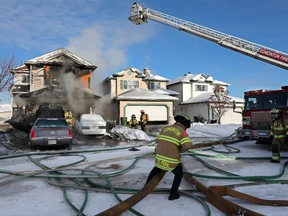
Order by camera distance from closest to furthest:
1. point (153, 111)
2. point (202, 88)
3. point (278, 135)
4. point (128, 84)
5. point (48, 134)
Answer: point (278, 135) → point (48, 134) → point (153, 111) → point (128, 84) → point (202, 88)

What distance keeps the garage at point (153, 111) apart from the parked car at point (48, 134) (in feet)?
52.9

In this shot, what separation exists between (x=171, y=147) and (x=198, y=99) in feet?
96.1

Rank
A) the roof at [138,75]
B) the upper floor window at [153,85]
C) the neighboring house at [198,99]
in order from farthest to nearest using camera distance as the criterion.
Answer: the upper floor window at [153,85], the neighboring house at [198,99], the roof at [138,75]

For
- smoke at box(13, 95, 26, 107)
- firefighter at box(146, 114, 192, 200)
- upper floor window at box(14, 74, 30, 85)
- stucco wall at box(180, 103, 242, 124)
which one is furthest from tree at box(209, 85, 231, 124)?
firefighter at box(146, 114, 192, 200)

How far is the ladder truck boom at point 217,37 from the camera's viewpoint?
1395 cm

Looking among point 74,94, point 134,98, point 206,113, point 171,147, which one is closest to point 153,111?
point 134,98

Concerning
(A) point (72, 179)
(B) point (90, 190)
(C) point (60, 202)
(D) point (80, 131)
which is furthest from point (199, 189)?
(D) point (80, 131)

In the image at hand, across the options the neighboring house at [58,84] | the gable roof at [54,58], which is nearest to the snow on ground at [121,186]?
the neighboring house at [58,84]

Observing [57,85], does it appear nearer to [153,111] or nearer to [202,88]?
[153,111]

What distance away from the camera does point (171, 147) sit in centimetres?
433

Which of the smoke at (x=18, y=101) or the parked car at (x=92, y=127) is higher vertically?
the smoke at (x=18, y=101)

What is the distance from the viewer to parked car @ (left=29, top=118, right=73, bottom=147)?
10648 millimetres

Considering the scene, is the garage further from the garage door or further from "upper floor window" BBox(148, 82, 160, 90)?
"upper floor window" BBox(148, 82, 160, 90)

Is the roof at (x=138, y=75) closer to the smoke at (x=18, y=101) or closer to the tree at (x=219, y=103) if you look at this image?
the tree at (x=219, y=103)
